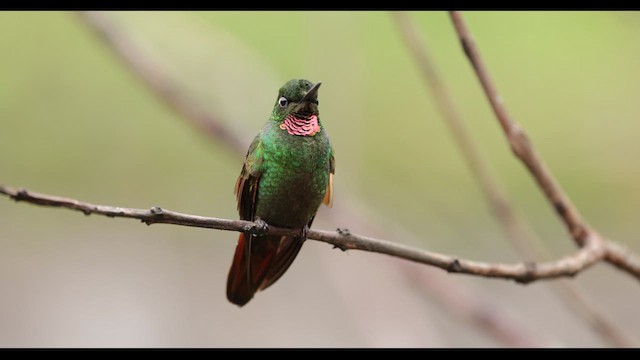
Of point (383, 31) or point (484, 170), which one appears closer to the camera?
point (484, 170)

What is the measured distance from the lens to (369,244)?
198 cm

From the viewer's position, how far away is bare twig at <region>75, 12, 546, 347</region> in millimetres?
3271

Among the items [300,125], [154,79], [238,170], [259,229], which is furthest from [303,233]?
[238,170]

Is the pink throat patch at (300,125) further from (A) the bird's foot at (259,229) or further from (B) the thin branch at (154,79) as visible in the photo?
(B) the thin branch at (154,79)

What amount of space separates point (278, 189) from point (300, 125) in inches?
8.5

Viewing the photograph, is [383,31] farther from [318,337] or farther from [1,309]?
[1,309]

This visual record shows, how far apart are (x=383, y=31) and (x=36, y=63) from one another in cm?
227

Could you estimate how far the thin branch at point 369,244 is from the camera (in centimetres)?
154

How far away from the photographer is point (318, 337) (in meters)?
4.76

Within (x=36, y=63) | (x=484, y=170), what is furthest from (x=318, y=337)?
(x=36, y=63)

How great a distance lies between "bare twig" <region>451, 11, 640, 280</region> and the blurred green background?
1243 millimetres

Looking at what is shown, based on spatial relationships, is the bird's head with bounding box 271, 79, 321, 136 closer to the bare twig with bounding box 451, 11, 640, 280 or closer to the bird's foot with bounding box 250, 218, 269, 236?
the bird's foot with bounding box 250, 218, 269, 236

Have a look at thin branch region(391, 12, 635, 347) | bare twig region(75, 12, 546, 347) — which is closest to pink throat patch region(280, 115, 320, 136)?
thin branch region(391, 12, 635, 347)

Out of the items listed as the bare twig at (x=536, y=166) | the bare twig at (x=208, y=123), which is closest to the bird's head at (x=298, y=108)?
the bare twig at (x=536, y=166)
